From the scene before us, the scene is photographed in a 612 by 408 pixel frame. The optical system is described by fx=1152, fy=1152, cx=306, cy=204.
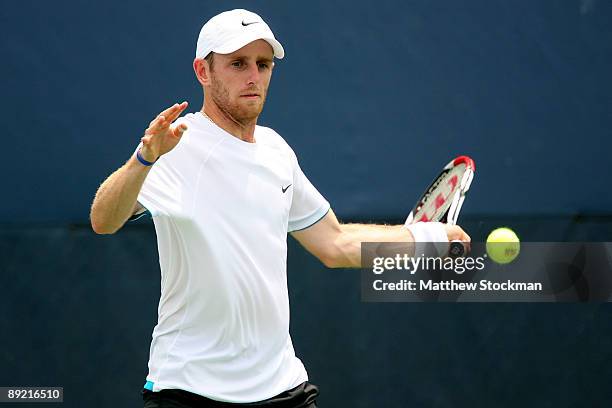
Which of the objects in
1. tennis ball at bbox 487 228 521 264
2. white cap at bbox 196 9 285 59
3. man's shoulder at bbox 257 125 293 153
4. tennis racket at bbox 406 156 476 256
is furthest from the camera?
tennis ball at bbox 487 228 521 264

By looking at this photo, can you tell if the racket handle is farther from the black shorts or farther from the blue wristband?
the blue wristband

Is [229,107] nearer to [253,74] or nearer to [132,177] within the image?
[253,74]

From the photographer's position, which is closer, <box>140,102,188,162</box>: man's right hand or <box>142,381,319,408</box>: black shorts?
<box>140,102,188,162</box>: man's right hand

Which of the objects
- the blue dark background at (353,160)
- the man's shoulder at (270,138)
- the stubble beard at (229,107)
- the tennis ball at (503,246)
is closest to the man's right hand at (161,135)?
the stubble beard at (229,107)

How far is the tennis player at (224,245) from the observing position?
3666 mm

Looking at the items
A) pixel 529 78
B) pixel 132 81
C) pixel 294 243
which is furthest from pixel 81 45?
pixel 529 78

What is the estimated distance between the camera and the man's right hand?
10.7ft

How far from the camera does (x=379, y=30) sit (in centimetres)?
545

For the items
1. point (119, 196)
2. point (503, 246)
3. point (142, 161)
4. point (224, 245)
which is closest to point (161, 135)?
point (142, 161)

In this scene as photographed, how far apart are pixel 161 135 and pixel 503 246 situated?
2.07 meters

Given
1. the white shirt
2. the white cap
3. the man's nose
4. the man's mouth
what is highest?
the white cap

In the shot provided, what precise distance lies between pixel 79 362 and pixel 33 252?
0.56 meters

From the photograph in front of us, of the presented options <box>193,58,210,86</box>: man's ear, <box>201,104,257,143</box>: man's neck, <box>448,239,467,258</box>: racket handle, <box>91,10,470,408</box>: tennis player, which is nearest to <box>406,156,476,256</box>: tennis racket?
<box>448,239,467,258</box>: racket handle

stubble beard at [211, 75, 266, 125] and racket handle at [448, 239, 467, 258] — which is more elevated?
stubble beard at [211, 75, 266, 125]
